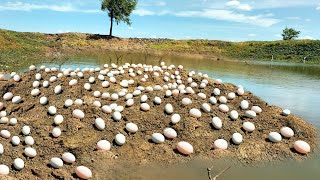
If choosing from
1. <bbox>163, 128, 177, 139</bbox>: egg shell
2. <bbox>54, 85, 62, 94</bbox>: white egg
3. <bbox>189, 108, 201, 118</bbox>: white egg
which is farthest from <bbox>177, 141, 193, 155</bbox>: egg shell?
<bbox>54, 85, 62, 94</bbox>: white egg

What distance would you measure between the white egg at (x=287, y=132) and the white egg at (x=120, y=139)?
502 centimetres

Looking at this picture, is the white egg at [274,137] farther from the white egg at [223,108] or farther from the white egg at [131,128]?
the white egg at [131,128]

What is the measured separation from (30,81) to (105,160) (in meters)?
7.57

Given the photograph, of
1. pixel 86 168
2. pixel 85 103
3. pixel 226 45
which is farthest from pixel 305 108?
pixel 226 45

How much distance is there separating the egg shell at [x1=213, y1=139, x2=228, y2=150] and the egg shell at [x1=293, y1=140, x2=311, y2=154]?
2.15 m

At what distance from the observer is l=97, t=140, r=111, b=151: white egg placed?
9789 millimetres

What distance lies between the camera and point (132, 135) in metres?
10.7

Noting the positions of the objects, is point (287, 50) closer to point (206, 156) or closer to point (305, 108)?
point (305, 108)

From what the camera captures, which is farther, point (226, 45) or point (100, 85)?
point (226, 45)

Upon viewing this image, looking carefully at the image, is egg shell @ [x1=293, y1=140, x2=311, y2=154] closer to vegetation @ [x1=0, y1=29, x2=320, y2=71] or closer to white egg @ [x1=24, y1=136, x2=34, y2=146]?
white egg @ [x1=24, y1=136, x2=34, y2=146]

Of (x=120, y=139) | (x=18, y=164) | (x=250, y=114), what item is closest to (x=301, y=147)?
(x=250, y=114)

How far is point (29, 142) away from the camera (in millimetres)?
9500

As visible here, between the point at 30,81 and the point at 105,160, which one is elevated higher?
the point at 30,81

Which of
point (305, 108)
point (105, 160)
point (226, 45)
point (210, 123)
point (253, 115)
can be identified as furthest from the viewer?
point (226, 45)
